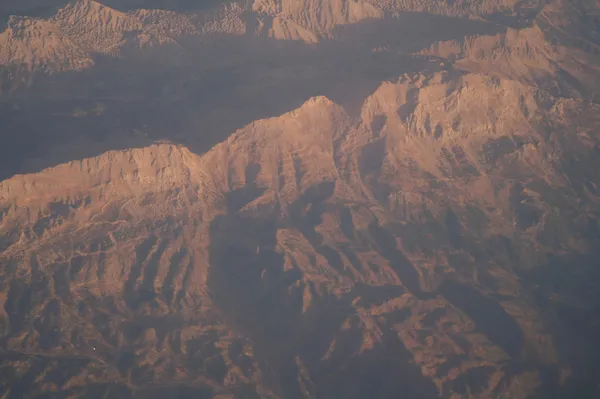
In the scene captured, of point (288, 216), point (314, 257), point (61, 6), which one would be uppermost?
point (61, 6)

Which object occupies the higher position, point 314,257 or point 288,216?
point 288,216

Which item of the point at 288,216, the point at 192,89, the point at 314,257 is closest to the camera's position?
the point at 314,257

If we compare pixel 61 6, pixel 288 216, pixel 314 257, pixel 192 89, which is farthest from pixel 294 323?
pixel 61 6

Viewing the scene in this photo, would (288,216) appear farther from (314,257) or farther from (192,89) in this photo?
(192,89)

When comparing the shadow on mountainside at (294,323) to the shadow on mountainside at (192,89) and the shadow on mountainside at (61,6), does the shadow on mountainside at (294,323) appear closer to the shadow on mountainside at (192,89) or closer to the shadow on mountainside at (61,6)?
the shadow on mountainside at (192,89)

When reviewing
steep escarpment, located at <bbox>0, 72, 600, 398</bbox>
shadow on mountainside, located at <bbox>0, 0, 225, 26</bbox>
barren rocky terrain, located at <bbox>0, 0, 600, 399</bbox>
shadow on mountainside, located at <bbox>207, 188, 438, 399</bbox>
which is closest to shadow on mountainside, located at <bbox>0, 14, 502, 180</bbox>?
barren rocky terrain, located at <bbox>0, 0, 600, 399</bbox>

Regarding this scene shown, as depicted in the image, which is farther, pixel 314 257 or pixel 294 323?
pixel 314 257

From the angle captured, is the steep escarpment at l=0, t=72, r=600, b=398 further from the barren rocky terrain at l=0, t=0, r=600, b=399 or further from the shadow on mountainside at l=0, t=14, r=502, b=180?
the shadow on mountainside at l=0, t=14, r=502, b=180
